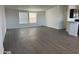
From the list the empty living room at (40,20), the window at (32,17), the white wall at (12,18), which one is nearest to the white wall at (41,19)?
the empty living room at (40,20)

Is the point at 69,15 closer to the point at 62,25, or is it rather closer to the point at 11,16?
the point at 62,25

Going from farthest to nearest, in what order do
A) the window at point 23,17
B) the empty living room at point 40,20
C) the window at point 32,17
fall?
the window at point 32,17
the window at point 23,17
the empty living room at point 40,20

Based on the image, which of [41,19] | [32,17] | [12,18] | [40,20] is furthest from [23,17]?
[41,19]

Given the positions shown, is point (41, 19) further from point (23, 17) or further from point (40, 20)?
point (23, 17)

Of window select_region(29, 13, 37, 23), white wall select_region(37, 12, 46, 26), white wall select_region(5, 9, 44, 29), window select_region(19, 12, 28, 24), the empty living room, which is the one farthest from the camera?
white wall select_region(37, 12, 46, 26)

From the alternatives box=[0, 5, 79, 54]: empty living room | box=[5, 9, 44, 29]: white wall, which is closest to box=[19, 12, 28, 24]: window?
box=[0, 5, 79, 54]: empty living room

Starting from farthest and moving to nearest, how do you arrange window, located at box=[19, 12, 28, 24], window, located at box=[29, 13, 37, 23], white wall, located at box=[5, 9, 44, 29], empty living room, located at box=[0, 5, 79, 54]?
1. window, located at box=[29, 13, 37, 23]
2. window, located at box=[19, 12, 28, 24]
3. white wall, located at box=[5, 9, 44, 29]
4. empty living room, located at box=[0, 5, 79, 54]

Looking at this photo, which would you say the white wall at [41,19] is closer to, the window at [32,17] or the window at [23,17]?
the window at [32,17]

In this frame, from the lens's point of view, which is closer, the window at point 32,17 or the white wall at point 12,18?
the white wall at point 12,18

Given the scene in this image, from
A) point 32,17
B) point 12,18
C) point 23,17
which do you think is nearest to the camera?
point 12,18

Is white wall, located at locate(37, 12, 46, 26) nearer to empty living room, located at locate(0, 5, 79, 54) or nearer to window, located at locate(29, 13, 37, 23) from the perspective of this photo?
empty living room, located at locate(0, 5, 79, 54)

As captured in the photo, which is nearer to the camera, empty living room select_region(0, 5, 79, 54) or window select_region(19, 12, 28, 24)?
empty living room select_region(0, 5, 79, 54)

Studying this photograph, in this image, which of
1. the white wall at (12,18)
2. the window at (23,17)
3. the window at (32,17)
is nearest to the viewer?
the white wall at (12,18)
